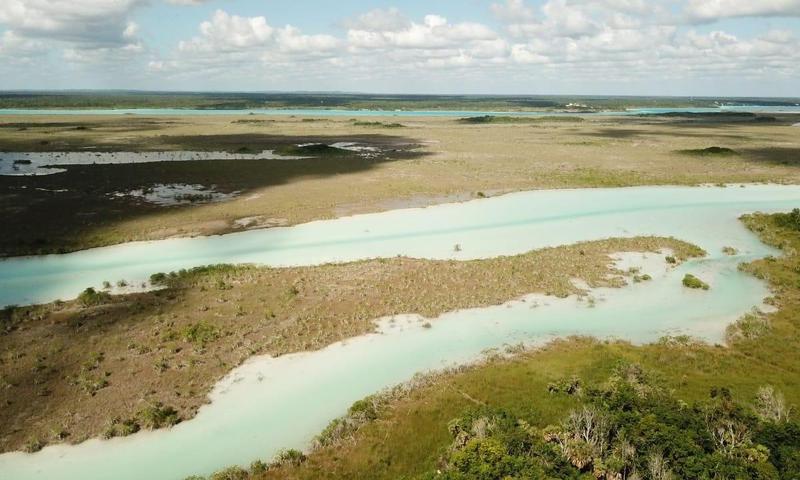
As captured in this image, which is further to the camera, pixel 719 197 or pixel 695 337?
pixel 719 197

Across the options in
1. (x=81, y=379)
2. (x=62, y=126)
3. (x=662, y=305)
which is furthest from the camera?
(x=62, y=126)

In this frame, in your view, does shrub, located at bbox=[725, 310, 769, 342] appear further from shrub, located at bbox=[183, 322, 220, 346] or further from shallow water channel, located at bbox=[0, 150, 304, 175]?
shallow water channel, located at bbox=[0, 150, 304, 175]

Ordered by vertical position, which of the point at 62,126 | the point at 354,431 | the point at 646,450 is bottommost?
the point at 354,431

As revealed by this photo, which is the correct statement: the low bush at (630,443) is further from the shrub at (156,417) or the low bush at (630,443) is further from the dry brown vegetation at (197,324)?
the dry brown vegetation at (197,324)

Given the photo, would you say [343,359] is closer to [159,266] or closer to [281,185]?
[159,266]

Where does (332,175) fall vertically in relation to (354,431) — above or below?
above

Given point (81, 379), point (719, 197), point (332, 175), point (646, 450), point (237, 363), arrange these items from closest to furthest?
point (646, 450) < point (81, 379) < point (237, 363) < point (719, 197) < point (332, 175)

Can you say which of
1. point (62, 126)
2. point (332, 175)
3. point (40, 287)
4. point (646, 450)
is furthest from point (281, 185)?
point (62, 126)
